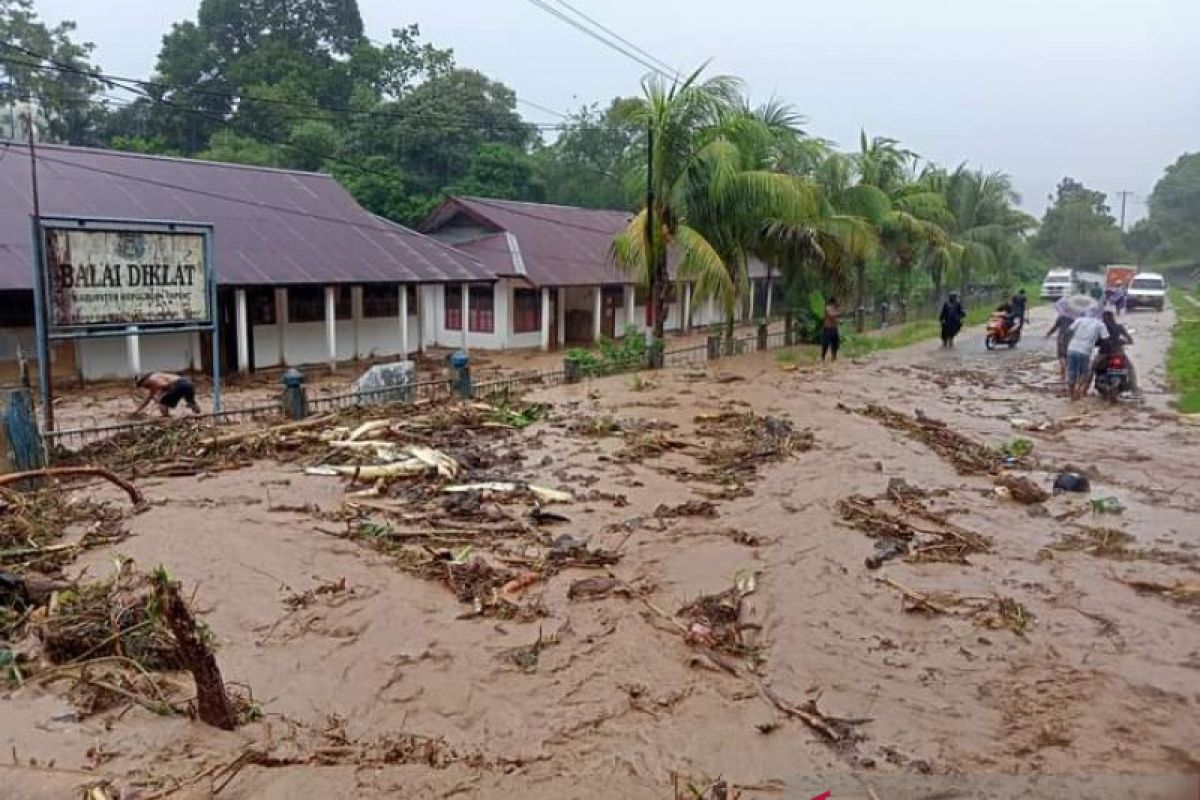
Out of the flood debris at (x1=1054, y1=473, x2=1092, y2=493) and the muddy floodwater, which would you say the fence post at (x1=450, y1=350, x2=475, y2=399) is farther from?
the flood debris at (x1=1054, y1=473, x2=1092, y2=493)

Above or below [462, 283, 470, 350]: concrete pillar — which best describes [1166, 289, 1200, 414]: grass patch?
below

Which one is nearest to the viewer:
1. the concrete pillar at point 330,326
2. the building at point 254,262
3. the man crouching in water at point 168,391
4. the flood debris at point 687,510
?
the flood debris at point 687,510

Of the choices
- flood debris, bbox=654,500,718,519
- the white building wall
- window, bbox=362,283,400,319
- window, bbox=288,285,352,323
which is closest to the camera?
flood debris, bbox=654,500,718,519

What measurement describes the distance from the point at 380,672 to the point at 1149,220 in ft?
310

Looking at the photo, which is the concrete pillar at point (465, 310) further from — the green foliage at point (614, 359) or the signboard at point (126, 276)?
the signboard at point (126, 276)

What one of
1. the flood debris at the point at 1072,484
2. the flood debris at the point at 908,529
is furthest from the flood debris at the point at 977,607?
the flood debris at the point at 1072,484

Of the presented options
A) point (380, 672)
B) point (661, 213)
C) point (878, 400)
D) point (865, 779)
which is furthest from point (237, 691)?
point (661, 213)

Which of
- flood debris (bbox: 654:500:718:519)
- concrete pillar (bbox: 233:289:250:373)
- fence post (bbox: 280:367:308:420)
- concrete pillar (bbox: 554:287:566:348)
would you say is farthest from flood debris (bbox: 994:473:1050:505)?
concrete pillar (bbox: 554:287:566:348)

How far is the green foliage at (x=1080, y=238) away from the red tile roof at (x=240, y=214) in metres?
62.8

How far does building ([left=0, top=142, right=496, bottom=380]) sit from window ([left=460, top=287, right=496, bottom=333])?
0.27 meters

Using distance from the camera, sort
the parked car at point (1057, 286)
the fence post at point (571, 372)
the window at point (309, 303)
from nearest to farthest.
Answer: the fence post at point (571, 372) → the window at point (309, 303) → the parked car at point (1057, 286)

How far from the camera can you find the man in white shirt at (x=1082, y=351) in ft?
51.1

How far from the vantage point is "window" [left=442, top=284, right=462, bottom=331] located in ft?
91.3

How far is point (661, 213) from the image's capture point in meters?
20.4
